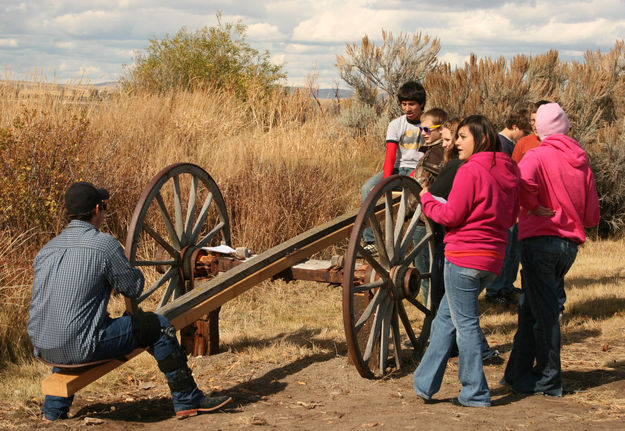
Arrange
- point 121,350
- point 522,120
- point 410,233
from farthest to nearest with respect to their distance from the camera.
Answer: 1. point 522,120
2. point 410,233
3. point 121,350

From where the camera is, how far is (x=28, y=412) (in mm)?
4148

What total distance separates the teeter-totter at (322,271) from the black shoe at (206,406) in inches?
18.0

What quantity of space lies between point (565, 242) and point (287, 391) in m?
2.01

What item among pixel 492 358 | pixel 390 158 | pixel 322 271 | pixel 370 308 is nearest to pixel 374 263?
pixel 370 308

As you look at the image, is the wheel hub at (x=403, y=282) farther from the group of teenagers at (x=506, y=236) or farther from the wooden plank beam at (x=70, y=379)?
the wooden plank beam at (x=70, y=379)

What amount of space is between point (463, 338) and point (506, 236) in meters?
0.65

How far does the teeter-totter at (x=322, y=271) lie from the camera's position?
4.25 m

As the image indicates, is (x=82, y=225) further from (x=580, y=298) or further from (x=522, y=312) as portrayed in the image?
(x=580, y=298)

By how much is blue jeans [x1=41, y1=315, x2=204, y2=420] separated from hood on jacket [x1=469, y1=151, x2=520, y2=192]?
1.98 metres

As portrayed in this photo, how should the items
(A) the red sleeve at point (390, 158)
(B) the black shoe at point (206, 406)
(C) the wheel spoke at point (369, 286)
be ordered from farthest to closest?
(A) the red sleeve at point (390, 158), (C) the wheel spoke at point (369, 286), (B) the black shoe at point (206, 406)

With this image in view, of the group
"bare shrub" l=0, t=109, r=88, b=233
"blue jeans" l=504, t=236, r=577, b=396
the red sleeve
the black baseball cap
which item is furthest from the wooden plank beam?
"bare shrub" l=0, t=109, r=88, b=233

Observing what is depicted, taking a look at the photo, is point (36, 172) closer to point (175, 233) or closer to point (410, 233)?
point (175, 233)

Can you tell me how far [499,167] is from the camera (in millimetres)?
3979

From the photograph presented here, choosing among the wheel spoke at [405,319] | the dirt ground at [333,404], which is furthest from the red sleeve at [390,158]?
the dirt ground at [333,404]
